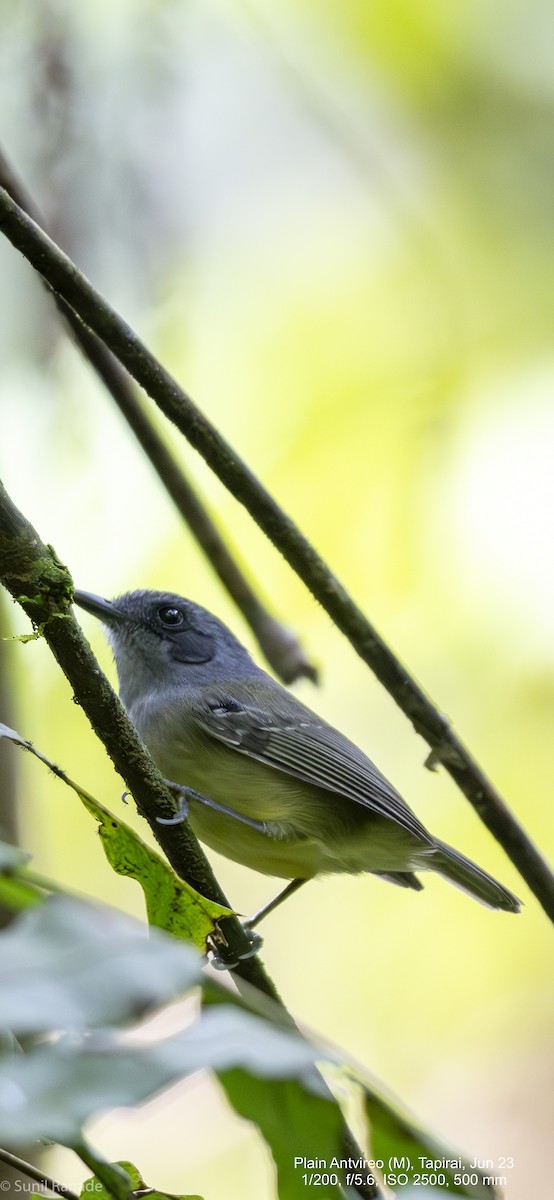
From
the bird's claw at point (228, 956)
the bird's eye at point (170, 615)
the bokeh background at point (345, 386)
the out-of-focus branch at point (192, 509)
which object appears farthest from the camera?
the bokeh background at point (345, 386)

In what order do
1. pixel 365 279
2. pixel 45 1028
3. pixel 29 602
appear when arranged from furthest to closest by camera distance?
pixel 365 279
pixel 29 602
pixel 45 1028

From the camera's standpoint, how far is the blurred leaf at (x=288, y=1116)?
3.58 ft

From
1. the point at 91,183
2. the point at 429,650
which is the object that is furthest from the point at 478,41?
the point at 429,650

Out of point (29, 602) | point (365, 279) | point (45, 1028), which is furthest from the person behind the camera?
point (365, 279)

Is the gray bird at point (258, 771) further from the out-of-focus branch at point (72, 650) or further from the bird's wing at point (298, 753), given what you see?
the out-of-focus branch at point (72, 650)

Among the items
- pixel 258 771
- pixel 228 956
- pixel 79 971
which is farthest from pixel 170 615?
pixel 79 971

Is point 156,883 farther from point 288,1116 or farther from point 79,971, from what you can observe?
point 79,971

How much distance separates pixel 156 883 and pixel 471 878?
232cm

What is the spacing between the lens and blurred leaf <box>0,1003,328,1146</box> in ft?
2.36

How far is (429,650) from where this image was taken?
17.5 feet

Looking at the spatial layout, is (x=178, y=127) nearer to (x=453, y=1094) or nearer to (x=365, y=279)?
(x=365, y=279)

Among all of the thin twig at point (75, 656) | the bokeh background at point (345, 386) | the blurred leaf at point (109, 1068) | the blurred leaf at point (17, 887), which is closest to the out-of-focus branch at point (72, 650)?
the thin twig at point (75, 656)

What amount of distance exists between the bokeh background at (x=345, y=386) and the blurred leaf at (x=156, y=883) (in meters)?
2.89

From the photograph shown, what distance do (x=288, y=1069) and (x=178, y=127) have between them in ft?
17.7
